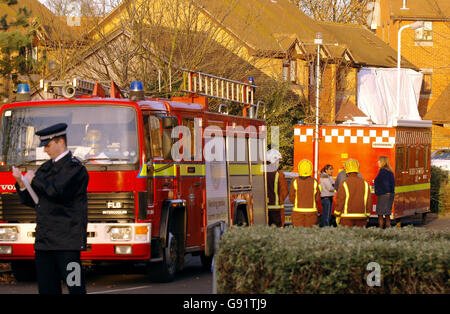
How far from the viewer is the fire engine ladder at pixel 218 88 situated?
46.1ft

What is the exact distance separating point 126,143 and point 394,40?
50.8 meters

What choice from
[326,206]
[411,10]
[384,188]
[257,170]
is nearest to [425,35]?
[411,10]

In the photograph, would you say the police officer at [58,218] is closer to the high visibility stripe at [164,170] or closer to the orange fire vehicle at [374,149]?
the high visibility stripe at [164,170]

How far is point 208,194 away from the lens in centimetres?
1392

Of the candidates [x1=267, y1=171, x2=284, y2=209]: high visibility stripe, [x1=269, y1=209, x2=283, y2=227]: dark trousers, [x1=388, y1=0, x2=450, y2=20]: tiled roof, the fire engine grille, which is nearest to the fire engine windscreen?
the fire engine grille

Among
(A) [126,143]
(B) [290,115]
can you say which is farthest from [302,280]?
(B) [290,115]

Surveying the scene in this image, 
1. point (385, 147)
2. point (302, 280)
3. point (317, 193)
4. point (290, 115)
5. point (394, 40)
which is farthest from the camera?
point (394, 40)

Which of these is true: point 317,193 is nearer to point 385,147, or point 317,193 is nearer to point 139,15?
point 385,147

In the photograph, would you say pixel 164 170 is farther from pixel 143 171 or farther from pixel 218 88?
pixel 218 88

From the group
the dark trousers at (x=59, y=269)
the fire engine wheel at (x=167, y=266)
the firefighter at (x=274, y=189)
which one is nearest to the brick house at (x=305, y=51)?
the firefighter at (x=274, y=189)

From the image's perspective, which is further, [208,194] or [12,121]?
[208,194]

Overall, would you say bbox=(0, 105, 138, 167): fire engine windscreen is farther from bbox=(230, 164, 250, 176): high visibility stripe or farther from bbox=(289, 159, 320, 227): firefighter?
bbox=(230, 164, 250, 176): high visibility stripe

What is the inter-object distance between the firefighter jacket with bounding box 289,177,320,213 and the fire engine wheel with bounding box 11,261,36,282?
12.7 feet

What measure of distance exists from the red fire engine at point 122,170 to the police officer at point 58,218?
140 inches
